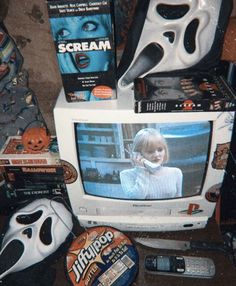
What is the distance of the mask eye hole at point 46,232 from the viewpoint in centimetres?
101

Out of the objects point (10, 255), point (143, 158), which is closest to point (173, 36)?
point (143, 158)

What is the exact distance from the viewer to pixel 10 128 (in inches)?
49.3

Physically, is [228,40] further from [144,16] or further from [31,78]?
[31,78]

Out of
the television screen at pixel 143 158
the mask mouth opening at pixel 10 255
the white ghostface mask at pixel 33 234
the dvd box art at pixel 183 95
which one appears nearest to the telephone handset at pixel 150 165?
the television screen at pixel 143 158

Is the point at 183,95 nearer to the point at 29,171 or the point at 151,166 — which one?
the point at 151,166

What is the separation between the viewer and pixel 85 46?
2.60 ft

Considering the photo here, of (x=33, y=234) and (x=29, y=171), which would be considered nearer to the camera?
(x=33, y=234)

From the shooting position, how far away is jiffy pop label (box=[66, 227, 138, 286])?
0.94m

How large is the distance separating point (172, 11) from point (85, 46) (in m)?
0.26

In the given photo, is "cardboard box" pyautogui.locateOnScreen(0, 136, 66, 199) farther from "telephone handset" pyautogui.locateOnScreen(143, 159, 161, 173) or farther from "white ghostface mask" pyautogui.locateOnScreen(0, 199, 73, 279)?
"telephone handset" pyautogui.locateOnScreen(143, 159, 161, 173)

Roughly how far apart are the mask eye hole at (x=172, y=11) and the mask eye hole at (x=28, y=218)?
0.78 meters

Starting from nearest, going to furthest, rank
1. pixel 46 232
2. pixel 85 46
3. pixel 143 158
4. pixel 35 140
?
pixel 85 46
pixel 143 158
pixel 46 232
pixel 35 140

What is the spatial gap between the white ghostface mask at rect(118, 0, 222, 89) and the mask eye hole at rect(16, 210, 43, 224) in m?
0.56

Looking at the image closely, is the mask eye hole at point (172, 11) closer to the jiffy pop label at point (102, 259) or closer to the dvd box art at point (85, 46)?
the dvd box art at point (85, 46)
